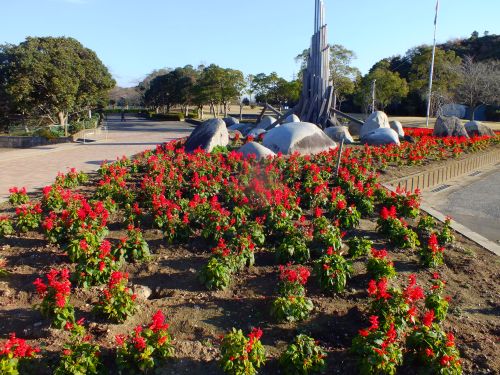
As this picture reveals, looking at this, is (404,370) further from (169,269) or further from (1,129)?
(1,129)

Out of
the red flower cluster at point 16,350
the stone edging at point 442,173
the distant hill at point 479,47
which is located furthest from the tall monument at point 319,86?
the distant hill at point 479,47

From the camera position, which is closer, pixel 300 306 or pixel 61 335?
pixel 61 335

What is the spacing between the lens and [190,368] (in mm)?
3898

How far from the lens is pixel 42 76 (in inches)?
824

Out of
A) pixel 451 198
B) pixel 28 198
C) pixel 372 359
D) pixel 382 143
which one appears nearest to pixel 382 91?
pixel 382 143

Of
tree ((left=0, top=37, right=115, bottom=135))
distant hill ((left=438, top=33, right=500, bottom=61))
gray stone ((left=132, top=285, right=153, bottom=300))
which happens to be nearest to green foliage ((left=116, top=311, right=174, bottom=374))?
gray stone ((left=132, top=285, right=153, bottom=300))

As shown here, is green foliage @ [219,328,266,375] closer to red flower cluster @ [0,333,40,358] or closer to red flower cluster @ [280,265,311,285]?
red flower cluster @ [280,265,311,285]

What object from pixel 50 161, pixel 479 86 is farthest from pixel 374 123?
pixel 479 86

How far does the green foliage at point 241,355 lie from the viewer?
3549mm

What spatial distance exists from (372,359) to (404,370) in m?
0.53

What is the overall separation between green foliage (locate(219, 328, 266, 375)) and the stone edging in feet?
28.7

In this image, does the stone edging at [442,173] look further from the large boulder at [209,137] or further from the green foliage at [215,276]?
the green foliage at [215,276]

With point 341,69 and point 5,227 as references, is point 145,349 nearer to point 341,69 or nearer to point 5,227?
point 5,227

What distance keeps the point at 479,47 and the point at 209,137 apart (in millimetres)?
50215
